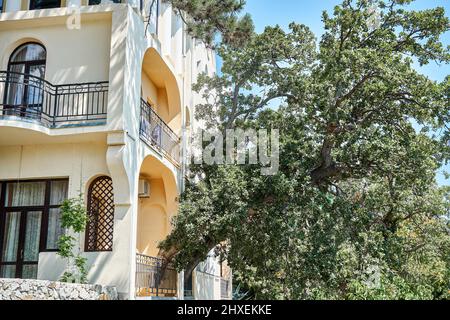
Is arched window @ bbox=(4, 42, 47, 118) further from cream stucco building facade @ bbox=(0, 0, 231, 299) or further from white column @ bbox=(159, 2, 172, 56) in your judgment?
white column @ bbox=(159, 2, 172, 56)

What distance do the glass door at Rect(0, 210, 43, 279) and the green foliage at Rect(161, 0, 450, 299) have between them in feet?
12.1

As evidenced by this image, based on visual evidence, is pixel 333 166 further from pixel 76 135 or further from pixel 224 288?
pixel 224 288

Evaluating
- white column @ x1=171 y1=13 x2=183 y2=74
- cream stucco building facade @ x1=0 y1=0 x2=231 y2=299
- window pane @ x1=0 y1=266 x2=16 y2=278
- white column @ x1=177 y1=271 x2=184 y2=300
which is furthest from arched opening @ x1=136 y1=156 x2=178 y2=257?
window pane @ x1=0 y1=266 x2=16 y2=278

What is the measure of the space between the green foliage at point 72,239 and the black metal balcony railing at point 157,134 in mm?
3150

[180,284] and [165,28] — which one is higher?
[165,28]

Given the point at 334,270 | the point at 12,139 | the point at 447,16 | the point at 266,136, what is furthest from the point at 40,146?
the point at 447,16

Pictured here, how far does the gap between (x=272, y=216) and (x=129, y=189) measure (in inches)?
165

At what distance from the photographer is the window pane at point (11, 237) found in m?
14.3

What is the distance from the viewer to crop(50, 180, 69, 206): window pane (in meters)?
14.4

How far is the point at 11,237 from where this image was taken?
14422mm

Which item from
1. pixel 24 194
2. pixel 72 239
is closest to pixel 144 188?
pixel 24 194

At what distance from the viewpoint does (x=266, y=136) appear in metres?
16.0

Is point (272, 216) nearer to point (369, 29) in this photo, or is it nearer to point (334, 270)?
point (334, 270)

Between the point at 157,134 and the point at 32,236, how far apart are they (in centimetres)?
484
